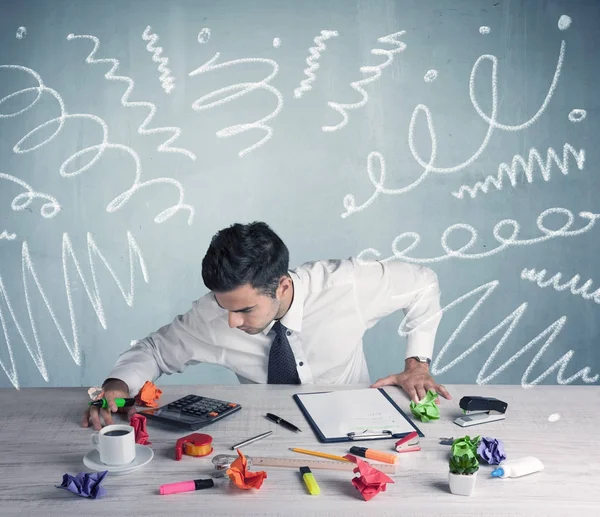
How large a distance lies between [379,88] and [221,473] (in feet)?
7.30

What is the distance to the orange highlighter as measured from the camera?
54.7 inches

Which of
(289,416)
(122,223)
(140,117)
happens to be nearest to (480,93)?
(140,117)

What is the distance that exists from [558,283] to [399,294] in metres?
1.23

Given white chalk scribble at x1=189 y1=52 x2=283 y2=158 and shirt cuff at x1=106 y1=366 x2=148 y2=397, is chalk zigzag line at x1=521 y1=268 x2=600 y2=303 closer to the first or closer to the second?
white chalk scribble at x1=189 y1=52 x2=283 y2=158

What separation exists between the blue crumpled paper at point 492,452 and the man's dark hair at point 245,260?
782 mm

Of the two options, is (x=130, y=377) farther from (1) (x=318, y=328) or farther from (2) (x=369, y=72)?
(2) (x=369, y=72)

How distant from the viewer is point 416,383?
1822mm

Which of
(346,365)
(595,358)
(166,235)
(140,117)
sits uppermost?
(140,117)

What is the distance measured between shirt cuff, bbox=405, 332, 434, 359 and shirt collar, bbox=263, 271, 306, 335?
0.36m

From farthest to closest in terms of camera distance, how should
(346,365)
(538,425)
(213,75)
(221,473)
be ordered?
1. (213,75)
2. (346,365)
3. (538,425)
4. (221,473)

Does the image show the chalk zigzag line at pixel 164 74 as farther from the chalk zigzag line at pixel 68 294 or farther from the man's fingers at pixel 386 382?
the man's fingers at pixel 386 382

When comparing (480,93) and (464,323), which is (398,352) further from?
(480,93)

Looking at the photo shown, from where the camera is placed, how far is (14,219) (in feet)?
10.4

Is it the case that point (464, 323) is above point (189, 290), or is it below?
below
